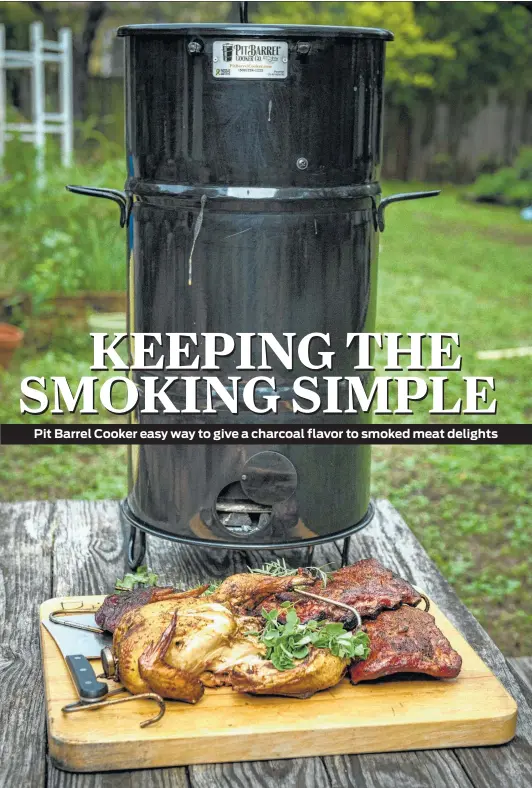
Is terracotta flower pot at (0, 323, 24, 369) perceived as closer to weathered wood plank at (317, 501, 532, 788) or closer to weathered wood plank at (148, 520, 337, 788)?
weathered wood plank at (148, 520, 337, 788)

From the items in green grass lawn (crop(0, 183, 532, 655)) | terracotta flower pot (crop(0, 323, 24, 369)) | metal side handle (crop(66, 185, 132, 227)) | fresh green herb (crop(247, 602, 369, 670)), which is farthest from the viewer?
terracotta flower pot (crop(0, 323, 24, 369))

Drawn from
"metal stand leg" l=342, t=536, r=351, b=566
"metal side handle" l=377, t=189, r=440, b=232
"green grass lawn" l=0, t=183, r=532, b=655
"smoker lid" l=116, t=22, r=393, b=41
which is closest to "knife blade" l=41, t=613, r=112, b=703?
"metal stand leg" l=342, t=536, r=351, b=566

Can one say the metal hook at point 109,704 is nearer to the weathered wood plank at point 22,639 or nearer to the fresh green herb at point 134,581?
the weathered wood plank at point 22,639

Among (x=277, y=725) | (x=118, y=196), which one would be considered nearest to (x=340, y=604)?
(x=277, y=725)

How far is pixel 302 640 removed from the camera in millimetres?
2375

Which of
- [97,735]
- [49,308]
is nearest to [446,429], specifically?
[49,308]

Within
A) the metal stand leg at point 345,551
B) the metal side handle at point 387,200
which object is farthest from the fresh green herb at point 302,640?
the metal side handle at point 387,200

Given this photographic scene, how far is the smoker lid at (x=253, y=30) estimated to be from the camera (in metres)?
2.66

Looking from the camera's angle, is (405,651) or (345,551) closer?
(405,651)

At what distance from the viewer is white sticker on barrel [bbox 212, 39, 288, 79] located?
8.80 feet

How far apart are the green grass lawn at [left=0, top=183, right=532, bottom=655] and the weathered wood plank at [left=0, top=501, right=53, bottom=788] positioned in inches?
54.8

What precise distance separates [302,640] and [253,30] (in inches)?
62.1

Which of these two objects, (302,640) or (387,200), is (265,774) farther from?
(387,200)

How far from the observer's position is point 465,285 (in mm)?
9648
